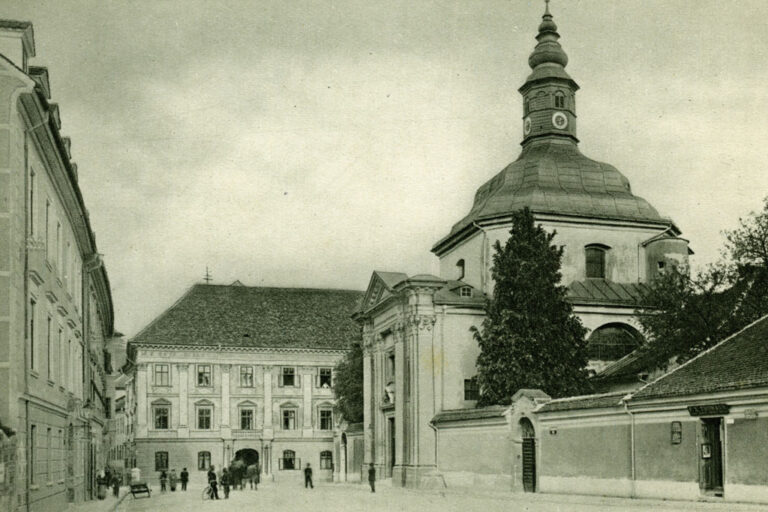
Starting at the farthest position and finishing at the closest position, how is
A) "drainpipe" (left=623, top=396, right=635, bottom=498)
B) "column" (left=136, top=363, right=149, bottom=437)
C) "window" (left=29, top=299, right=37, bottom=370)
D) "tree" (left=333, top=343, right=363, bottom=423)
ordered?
"column" (left=136, top=363, right=149, bottom=437) → "tree" (left=333, top=343, right=363, bottom=423) → "drainpipe" (left=623, top=396, right=635, bottom=498) → "window" (left=29, top=299, right=37, bottom=370)

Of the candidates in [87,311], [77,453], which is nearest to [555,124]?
[87,311]

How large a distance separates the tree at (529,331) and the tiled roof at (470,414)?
115cm

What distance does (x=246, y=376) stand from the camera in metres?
68.5

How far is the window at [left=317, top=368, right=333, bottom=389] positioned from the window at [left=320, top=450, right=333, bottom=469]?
4847 millimetres

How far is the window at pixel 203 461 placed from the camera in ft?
216

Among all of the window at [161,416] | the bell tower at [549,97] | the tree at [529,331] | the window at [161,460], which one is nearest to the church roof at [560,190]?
the bell tower at [549,97]

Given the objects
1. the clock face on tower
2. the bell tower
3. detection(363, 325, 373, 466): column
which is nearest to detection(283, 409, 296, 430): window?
detection(363, 325, 373, 466): column

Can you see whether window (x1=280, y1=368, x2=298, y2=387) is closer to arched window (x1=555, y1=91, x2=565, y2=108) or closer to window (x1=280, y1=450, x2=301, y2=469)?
window (x1=280, y1=450, x2=301, y2=469)

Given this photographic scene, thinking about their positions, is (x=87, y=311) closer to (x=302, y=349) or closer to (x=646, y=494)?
(x=646, y=494)

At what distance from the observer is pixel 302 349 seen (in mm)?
69312

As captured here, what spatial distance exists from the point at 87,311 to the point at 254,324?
35.3 metres

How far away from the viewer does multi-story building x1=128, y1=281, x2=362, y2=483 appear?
65938mm

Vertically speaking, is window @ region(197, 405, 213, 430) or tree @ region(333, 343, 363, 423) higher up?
tree @ region(333, 343, 363, 423)

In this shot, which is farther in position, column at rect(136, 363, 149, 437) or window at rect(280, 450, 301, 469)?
window at rect(280, 450, 301, 469)
